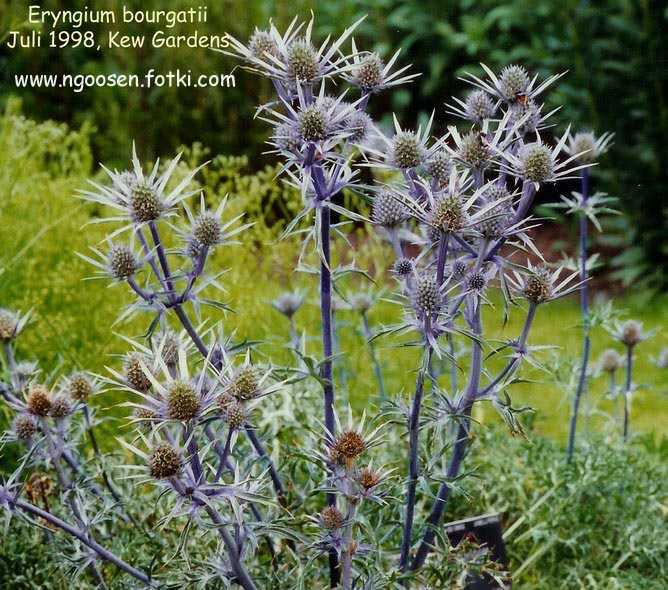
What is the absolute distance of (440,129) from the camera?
7023mm

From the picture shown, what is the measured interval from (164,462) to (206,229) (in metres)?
0.59

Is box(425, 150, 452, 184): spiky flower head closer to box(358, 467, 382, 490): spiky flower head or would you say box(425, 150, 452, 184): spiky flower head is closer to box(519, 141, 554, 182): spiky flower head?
box(519, 141, 554, 182): spiky flower head

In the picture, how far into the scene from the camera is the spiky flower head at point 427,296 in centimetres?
183

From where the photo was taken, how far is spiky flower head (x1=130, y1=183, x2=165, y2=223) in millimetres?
1879

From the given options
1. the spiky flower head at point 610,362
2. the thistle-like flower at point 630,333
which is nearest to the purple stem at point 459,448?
the thistle-like flower at point 630,333

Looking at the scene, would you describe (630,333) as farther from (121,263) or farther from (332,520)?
(121,263)

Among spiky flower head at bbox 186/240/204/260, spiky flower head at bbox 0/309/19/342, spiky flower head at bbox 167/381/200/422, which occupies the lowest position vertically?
spiky flower head at bbox 167/381/200/422

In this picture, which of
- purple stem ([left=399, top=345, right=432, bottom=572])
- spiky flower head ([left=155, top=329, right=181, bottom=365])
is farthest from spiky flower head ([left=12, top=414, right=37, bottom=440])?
purple stem ([left=399, top=345, right=432, bottom=572])

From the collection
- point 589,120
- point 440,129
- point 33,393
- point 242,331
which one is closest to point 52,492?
point 33,393

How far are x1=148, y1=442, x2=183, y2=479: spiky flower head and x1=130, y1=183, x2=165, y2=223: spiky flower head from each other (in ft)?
1.67

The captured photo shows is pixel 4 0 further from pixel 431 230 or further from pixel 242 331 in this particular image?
pixel 431 230

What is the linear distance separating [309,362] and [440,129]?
212 inches

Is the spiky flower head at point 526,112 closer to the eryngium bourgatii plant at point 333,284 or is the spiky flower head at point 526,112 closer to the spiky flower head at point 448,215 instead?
the eryngium bourgatii plant at point 333,284

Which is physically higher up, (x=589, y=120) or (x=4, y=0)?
(x=4, y=0)
